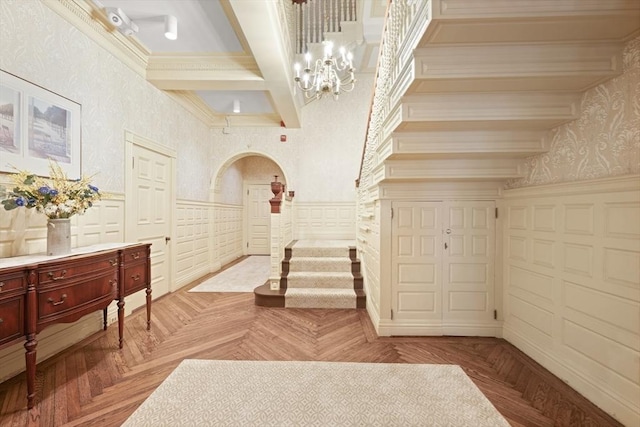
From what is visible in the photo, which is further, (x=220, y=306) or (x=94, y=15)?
(x=220, y=306)

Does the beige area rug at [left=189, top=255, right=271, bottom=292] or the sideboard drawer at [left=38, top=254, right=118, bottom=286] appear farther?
the beige area rug at [left=189, top=255, right=271, bottom=292]

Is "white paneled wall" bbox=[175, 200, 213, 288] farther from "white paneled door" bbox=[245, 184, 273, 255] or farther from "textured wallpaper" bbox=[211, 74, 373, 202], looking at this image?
"white paneled door" bbox=[245, 184, 273, 255]

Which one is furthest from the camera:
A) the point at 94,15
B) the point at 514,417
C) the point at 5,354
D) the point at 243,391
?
the point at 94,15

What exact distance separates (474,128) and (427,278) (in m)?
1.55

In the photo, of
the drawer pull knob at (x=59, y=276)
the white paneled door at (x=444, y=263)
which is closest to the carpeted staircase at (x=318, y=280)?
the white paneled door at (x=444, y=263)

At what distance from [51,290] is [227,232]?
4881 mm

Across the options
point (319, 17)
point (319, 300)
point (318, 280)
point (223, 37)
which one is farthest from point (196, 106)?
point (319, 300)

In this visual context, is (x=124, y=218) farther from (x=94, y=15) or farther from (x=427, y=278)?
(x=427, y=278)

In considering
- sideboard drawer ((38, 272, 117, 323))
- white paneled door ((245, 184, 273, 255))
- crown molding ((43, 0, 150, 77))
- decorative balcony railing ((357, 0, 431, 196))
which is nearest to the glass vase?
sideboard drawer ((38, 272, 117, 323))

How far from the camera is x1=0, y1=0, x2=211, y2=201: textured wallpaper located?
2246mm

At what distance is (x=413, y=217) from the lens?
9.81ft

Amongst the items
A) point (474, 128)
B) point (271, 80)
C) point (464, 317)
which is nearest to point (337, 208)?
point (271, 80)

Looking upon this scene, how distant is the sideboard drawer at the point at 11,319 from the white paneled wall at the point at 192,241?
284 cm

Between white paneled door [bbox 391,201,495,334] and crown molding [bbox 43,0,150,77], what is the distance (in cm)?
364
